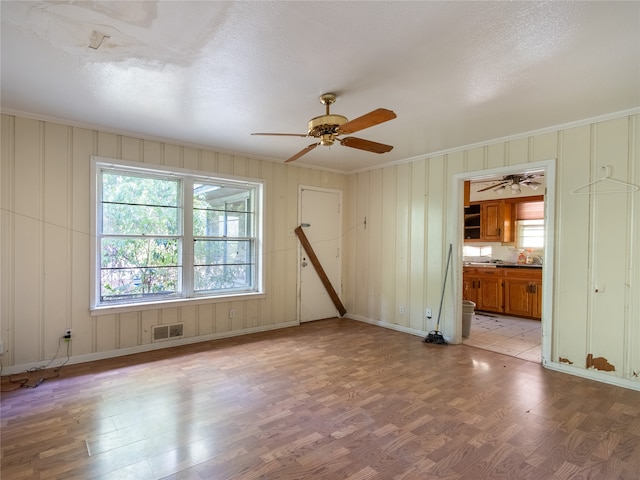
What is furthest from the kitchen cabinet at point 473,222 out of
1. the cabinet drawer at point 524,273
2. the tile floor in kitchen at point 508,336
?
the tile floor in kitchen at point 508,336

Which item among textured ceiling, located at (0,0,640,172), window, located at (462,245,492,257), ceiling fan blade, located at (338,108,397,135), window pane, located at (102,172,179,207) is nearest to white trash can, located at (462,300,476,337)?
textured ceiling, located at (0,0,640,172)

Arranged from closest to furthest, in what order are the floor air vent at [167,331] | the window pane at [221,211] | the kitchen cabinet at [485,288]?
the floor air vent at [167,331] < the window pane at [221,211] < the kitchen cabinet at [485,288]

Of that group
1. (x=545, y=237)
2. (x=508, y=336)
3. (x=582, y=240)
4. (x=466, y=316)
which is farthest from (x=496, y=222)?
(x=582, y=240)

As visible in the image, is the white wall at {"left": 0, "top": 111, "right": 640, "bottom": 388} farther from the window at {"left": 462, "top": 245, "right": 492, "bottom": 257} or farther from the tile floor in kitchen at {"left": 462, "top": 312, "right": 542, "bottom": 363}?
the window at {"left": 462, "top": 245, "right": 492, "bottom": 257}

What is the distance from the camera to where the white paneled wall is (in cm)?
324

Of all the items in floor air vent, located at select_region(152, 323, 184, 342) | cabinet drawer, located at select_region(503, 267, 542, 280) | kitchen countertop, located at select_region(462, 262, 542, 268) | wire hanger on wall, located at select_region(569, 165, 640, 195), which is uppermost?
wire hanger on wall, located at select_region(569, 165, 640, 195)

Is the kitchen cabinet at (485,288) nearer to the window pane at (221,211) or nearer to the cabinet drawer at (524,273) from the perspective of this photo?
the cabinet drawer at (524,273)

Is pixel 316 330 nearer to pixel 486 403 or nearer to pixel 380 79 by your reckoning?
pixel 486 403

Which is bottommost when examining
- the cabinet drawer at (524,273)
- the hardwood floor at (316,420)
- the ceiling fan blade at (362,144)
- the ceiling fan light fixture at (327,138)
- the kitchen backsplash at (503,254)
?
the hardwood floor at (316,420)

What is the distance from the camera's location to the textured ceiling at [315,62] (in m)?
1.80

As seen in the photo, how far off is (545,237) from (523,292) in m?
2.77

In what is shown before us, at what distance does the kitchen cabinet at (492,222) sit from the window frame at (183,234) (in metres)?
4.53

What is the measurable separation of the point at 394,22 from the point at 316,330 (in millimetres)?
Result: 3981

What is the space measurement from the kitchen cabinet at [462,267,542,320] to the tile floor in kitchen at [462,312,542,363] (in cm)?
20
